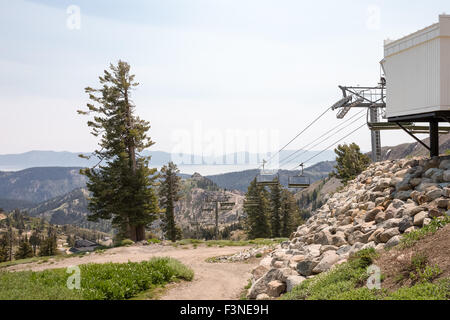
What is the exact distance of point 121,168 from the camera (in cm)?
3481

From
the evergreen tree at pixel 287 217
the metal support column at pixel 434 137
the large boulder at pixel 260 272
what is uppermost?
the metal support column at pixel 434 137

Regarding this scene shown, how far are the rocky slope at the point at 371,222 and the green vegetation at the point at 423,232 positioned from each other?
0.27m

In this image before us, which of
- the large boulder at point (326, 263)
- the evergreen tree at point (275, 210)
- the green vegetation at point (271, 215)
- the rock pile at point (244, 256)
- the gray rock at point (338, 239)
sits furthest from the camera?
the evergreen tree at point (275, 210)

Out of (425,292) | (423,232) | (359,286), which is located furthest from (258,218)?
(425,292)

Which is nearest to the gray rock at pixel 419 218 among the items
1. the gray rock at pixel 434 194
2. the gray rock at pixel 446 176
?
the gray rock at pixel 434 194

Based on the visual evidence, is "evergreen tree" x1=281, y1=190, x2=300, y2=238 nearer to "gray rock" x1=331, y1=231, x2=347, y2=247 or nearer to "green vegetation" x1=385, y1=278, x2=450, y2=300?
"gray rock" x1=331, y1=231, x2=347, y2=247

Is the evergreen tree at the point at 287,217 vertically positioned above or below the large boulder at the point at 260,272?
below

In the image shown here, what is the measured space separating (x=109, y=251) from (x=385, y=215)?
22.1 meters

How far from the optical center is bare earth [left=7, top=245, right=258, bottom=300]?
44.5 ft

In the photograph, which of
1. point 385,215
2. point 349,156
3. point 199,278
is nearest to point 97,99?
point 199,278

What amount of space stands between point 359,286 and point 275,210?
58.3 m

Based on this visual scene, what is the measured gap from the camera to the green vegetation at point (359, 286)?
6.98m

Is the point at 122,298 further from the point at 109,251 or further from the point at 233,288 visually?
the point at 109,251

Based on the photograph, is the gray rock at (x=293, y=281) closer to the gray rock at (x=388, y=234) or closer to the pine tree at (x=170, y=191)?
the gray rock at (x=388, y=234)
